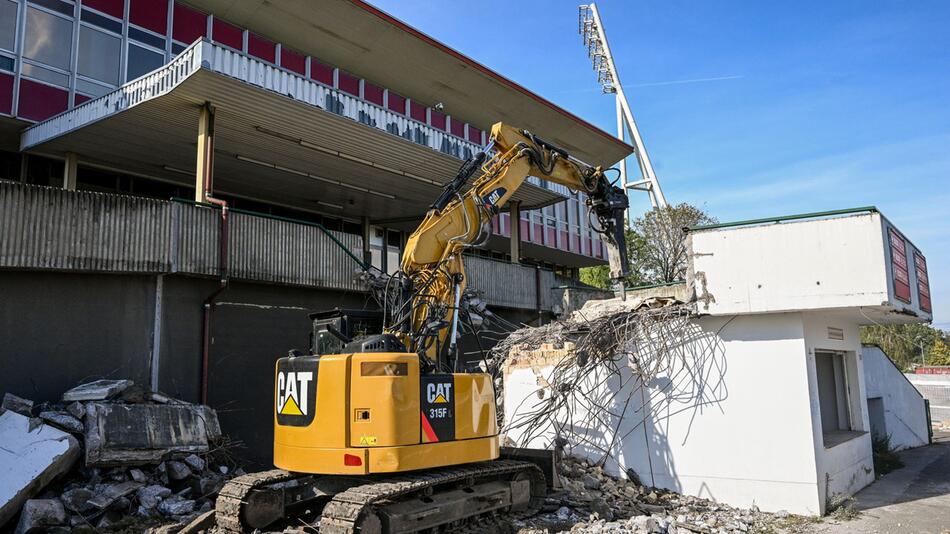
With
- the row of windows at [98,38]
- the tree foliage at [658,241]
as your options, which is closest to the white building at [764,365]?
the row of windows at [98,38]

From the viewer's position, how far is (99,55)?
15328 millimetres

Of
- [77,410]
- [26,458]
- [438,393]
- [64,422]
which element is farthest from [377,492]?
[77,410]

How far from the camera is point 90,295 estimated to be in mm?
11148

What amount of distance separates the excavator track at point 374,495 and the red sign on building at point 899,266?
6765 mm

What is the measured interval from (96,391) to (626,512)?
838 cm

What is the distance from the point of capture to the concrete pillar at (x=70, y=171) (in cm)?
1499

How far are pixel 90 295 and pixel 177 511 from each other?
428cm

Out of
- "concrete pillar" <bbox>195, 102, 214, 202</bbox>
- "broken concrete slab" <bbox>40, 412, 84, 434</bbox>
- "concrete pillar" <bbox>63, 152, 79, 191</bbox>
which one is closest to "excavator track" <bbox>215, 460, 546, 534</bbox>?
"broken concrete slab" <bbox>40, 412, 84, 434</bbox>

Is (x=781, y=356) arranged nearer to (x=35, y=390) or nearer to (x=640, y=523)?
(x=640, y=523)

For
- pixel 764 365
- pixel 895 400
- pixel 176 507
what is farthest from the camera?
pixel 895 400

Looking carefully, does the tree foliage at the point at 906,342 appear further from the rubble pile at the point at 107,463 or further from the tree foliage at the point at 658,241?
the rubble pile at the point at 107,463

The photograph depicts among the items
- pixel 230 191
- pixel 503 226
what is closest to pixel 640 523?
pixel 230 191

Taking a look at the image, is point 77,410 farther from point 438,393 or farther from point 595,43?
point 595,43

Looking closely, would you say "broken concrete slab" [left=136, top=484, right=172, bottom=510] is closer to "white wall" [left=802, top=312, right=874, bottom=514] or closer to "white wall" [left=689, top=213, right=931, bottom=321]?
"white wall" [left=689, top=213, right=931, bottom=321]
